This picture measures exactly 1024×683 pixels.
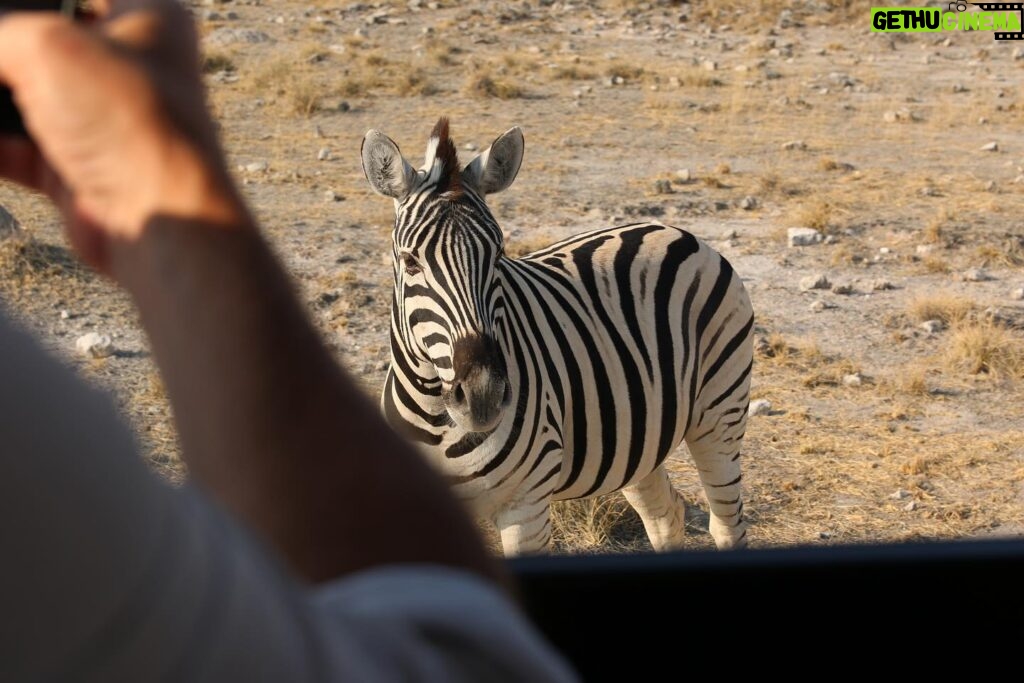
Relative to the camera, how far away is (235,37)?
11531mm

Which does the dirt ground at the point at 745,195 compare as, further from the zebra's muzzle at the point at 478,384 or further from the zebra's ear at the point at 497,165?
the zebra's ear at the point at 497,165

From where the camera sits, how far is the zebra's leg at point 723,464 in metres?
3.95

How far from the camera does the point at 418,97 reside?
32.9 ft

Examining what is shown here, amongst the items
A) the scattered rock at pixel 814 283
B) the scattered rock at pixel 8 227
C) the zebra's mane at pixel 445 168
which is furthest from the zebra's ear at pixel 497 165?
the scattered rock at pixel 8 227

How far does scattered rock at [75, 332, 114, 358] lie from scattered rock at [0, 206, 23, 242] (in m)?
1.09

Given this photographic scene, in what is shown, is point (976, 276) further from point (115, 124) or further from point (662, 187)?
point (115, 124)

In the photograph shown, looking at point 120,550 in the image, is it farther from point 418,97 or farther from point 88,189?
point 418,97

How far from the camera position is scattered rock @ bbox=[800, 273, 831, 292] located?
21.0 feet

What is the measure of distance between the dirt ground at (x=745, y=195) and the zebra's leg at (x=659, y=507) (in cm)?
27

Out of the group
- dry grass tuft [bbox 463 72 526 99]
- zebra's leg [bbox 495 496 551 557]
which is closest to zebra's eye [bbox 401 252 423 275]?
zebra's leg [bbox 495 496 551 557]

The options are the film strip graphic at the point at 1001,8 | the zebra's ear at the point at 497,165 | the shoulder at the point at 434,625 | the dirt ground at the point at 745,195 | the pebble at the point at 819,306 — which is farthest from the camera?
the film strip graphic at the point at 1001,8

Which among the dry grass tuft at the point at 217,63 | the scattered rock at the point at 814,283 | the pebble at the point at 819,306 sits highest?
the dry grass tuft at the point at 217,63

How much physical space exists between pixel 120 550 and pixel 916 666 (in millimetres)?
962

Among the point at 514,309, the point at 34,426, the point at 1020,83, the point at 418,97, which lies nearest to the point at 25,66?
the point at 34,426
